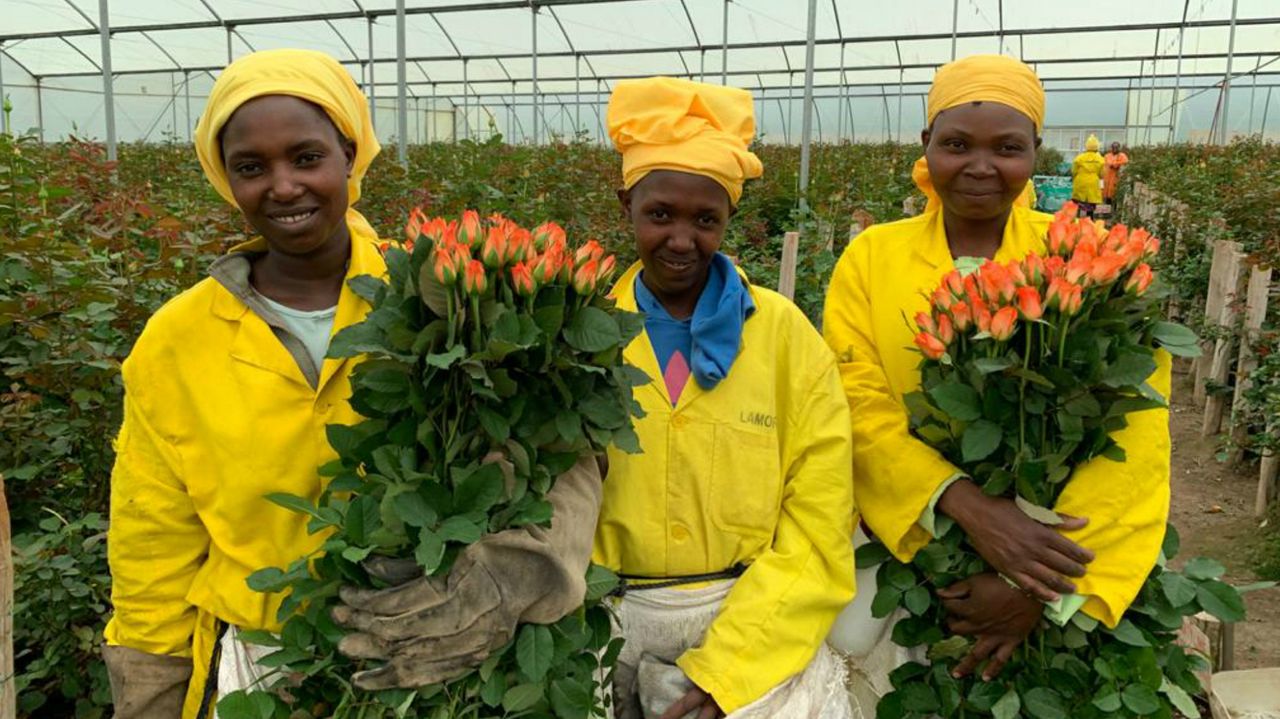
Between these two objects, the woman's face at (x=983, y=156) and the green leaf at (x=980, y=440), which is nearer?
the green leaf at (x=980, y=440)

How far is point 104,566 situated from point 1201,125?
28.5 m

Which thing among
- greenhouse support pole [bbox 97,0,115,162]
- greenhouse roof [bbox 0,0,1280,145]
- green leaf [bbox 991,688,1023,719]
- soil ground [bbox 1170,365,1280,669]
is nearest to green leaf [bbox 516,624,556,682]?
green leaf [bbox 991,688,1023,719]

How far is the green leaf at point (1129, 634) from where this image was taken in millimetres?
1621

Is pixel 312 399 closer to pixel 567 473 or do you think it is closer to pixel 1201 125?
pixel 567 473

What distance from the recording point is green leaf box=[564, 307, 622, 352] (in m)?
1.32

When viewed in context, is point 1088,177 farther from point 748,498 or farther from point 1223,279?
point 748,498

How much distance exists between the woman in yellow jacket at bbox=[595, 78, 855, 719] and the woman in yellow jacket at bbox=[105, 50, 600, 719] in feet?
0.85

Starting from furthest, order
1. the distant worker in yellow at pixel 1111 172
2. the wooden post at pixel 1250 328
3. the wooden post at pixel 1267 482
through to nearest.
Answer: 1. the distant worker in yellow at pixel 1111 172
2. the wooden post at pixel 1250 328
3. the wooden post at pixel 1267 482

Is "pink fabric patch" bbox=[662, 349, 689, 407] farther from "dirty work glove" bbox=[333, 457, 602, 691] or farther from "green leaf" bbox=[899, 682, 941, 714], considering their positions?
"green leaf" bbox=[899, 682, 941, 714]

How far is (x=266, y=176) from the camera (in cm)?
144

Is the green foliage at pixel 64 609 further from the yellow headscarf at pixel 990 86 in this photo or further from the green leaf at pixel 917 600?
the yellow headscarf at pixel 990 86

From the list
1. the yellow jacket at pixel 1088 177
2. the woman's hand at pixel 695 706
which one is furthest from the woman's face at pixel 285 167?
the yellow jacket at pixel 1088 177

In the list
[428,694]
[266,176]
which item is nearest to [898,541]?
[428,694]

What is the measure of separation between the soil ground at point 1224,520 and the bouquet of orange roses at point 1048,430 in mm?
2087
